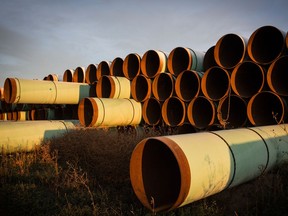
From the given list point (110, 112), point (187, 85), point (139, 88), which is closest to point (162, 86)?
point (187, 85)

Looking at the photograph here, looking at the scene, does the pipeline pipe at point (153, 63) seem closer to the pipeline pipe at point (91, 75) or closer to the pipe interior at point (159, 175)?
the pipeline pipe at point (91, 75)

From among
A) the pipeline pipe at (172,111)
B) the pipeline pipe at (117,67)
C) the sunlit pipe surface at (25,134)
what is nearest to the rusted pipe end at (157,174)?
the pipeline pipe at (172,111)

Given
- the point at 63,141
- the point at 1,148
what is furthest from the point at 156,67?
the point at 1,148

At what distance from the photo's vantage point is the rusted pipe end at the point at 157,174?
2.18 meters

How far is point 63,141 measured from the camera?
477 cm

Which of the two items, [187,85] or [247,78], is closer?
[247,78]

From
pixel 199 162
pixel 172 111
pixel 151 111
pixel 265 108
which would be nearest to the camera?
pixel 199 162

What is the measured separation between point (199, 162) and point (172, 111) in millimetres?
3756

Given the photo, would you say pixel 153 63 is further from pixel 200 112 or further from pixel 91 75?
pixel 91 75

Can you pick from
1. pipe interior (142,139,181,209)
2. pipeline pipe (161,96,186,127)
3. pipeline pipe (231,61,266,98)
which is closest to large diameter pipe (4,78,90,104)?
pipeline pipe (161,96,186,127)

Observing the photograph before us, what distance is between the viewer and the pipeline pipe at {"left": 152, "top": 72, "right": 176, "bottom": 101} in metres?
6.02

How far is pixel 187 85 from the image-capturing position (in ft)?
19.1

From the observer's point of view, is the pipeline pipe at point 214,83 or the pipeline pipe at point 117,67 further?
the pipeline pipe at point 117,67

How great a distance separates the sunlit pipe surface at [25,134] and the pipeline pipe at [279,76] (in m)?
4.26
